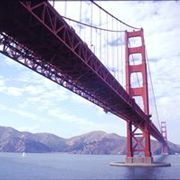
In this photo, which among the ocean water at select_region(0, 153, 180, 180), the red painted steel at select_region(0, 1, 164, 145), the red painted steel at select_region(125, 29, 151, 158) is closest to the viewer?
the red painted steel at select_region(0, 1, 164, 145)

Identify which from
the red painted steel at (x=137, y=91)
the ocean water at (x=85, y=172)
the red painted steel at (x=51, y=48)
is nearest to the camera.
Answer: the red painted steel at (x=51, y=48)

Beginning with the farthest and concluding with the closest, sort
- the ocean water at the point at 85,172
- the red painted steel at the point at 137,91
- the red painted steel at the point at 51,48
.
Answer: the red painted steel at the point at 137,91 < the ocean water at the point at 85,172 < the red painted steel at the point at 51,48

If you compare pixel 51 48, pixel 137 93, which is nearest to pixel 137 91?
pixel 137 93

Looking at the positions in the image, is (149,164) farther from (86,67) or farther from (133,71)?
(86,67)

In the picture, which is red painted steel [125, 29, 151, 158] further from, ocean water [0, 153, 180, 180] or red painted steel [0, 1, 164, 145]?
red painted steel [0, 1, 164, 145]

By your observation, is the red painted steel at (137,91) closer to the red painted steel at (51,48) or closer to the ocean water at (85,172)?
the ocean water at (85,172)

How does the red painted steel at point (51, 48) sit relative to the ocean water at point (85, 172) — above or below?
above

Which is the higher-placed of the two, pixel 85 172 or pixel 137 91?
pixel 137 91

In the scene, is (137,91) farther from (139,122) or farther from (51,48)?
(51,48)
